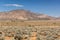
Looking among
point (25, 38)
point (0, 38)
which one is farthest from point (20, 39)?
point (0, 38)

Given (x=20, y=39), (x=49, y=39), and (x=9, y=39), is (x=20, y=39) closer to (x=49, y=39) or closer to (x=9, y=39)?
(x=9, y=39)

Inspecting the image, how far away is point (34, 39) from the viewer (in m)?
20.1

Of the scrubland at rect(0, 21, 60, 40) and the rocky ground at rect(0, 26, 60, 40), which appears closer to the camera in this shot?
the rocky ground at rect(0, 26, 60, 40)

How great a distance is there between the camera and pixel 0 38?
59.5ft

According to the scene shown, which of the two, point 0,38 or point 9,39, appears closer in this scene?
point 0,38

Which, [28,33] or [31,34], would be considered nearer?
[31,34]

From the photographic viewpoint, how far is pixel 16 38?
66.2 feet

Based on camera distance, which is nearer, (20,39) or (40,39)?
(40,39)

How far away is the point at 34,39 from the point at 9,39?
249 centimetres

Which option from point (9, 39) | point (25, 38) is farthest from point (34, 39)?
point (9, 39)

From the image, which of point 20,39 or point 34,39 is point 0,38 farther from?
point 34,39

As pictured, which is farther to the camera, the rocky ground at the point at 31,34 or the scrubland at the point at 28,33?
the scrubland at the point at 28,33

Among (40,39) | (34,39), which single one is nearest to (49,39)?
(40,39)

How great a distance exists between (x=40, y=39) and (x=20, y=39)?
2437 mm
